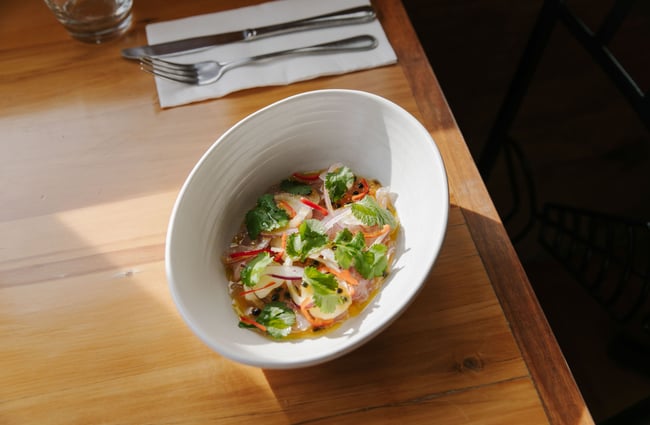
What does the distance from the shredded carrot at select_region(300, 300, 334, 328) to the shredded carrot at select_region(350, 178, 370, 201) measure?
184mm

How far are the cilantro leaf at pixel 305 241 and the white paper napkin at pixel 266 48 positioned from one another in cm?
36

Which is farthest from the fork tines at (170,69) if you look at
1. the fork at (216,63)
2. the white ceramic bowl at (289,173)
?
the white ceramic bowl at (289,173)

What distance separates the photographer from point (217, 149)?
2.59ft

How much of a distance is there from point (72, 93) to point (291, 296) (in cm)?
60

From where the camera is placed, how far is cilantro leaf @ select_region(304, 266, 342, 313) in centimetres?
71

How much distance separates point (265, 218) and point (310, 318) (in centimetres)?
17

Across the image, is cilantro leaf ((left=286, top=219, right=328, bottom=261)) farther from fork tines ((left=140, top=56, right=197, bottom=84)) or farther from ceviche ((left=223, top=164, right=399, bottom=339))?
fork tines ((left=140, top=56, right=197, bottom=84))

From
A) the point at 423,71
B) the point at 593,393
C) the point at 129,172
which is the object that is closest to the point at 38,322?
the point at 129,172

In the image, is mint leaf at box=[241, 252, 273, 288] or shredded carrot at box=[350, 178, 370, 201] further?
shredded carrot at box=[350, 178, 370, 201]

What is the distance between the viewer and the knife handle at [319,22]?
108cm

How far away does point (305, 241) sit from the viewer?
764mm

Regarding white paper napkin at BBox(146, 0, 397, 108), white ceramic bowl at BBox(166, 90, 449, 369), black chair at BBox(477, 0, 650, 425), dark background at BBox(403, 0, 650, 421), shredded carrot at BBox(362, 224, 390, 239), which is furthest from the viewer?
dark background at BBox(403, 0, 650, 421)

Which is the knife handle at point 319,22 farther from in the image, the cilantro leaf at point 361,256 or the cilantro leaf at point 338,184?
the cilantro leaf at point 361,256

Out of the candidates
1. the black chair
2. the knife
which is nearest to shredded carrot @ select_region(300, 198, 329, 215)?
the knife
